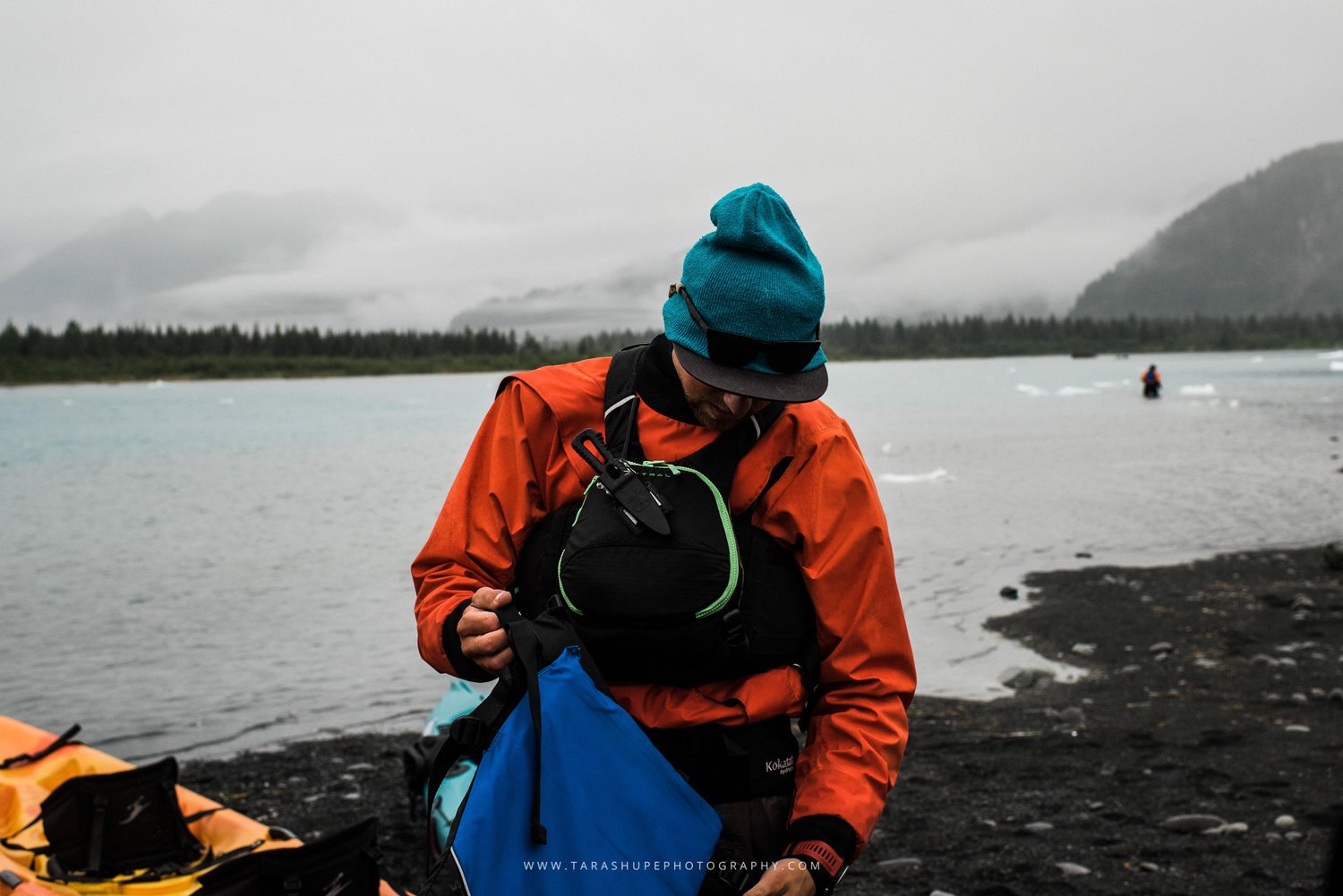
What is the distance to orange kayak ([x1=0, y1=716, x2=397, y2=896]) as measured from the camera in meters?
5.13

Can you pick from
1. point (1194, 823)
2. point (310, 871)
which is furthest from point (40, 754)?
point (1194, 823)

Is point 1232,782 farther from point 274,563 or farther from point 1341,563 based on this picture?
point 274,563

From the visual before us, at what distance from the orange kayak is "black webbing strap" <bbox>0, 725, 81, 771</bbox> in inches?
0.7

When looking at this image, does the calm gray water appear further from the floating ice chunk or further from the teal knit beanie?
the teal knit beanie

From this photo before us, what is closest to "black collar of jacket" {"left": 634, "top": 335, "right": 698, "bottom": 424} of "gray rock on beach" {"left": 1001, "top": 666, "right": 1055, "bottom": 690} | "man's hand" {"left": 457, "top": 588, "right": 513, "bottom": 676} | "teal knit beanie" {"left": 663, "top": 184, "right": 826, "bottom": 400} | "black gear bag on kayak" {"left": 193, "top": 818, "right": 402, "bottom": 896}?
"teal knit beanie" {"left": 663, "top": 184, "right": 826, "bottom": 400}

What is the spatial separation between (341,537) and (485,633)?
22128mm

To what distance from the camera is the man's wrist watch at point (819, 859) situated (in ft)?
8.00

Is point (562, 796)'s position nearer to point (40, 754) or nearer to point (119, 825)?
point (119, 825)

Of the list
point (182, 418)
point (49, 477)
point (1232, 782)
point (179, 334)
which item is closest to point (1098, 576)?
point (1232, 782)

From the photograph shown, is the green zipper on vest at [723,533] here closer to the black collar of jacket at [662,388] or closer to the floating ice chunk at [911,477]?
the black collar of jacket at [662,388]

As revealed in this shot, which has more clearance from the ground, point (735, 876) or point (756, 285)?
point (756, 285)

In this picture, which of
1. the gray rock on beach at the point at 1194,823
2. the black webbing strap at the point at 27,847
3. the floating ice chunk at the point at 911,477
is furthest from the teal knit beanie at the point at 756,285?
the floating ice chunk at the point at 911,477

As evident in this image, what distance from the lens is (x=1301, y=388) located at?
78.0 m

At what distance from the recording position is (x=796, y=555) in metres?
2.60
